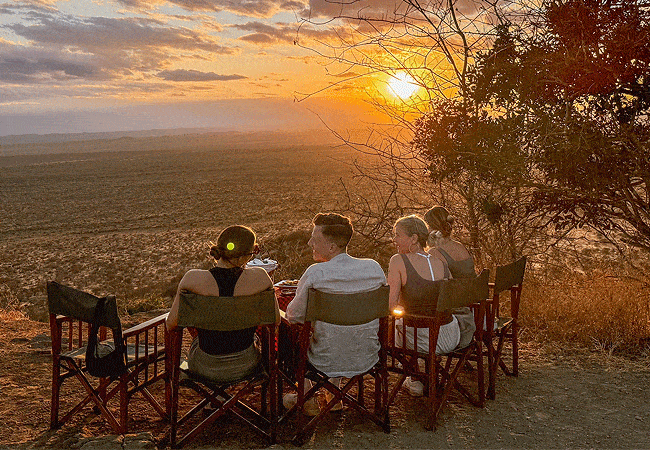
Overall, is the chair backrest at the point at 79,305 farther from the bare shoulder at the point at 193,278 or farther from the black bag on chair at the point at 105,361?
the bare shoulder at the point at 193,278

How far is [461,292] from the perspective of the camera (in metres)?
3.37

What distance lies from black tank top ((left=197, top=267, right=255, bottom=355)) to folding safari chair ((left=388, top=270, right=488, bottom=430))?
3.37 ft

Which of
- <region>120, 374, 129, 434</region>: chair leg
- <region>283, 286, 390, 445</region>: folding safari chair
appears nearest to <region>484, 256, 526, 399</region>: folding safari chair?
<region>283, 286, 390, 445</region>: folding safari chair

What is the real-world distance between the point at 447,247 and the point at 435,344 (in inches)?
39.4

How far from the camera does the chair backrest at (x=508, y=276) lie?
3.79 meters

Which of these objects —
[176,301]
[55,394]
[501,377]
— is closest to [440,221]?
[501,377]

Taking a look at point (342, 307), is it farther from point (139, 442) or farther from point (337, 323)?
point (139, 442)

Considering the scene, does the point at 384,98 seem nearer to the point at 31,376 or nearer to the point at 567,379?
the point at 567,379

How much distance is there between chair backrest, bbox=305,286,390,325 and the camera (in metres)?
3.03

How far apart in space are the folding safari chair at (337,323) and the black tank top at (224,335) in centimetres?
36

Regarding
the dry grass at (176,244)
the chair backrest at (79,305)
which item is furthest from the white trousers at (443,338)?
the chair backrest at (79,305)

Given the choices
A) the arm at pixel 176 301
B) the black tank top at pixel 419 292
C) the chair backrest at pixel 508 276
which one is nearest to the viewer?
the arm at pixel 176 301

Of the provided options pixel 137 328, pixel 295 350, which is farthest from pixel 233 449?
pixel 137 328

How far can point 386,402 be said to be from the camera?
11.0 feet
